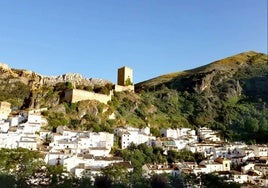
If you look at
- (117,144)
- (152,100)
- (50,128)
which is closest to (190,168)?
(117,144)

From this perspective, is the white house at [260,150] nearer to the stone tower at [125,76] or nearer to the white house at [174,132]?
the white house at [174,132]

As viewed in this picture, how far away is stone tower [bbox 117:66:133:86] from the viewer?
78.1 meters

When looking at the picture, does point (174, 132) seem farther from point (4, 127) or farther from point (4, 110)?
point (4, 127)

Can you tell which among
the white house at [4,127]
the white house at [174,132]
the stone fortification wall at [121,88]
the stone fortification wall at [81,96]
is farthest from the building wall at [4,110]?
the white house at [174,132]

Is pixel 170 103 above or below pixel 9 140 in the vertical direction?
above

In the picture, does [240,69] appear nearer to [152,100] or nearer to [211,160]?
[152,100]

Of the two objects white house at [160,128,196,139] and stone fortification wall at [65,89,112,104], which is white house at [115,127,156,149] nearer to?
white house at [160,128,196,139]

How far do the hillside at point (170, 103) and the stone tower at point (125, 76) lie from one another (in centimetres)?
419

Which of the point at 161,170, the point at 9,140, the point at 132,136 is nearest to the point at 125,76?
the point at 132,136

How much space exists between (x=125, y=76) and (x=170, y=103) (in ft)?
34.3

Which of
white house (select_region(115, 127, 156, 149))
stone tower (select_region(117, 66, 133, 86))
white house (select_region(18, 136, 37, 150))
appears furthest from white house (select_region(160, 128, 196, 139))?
white house (select_region(18, 136, 37, 150))

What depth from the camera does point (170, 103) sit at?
75875 millimetres

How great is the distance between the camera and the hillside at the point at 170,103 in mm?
58062

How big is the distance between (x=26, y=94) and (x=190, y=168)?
3578 centimetres
